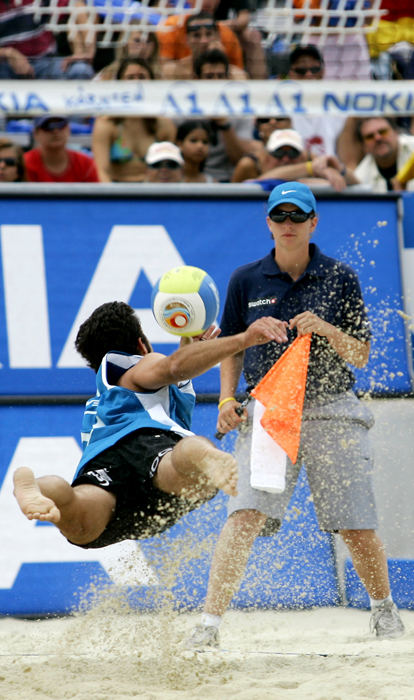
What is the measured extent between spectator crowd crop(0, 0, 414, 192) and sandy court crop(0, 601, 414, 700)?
2.84 metres

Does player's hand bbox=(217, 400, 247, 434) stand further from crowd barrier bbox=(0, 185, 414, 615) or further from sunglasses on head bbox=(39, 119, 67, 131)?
sunglasses on head bbox=(39, 119, 67, 131)

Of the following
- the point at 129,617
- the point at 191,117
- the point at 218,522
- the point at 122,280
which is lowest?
the point at 129,617

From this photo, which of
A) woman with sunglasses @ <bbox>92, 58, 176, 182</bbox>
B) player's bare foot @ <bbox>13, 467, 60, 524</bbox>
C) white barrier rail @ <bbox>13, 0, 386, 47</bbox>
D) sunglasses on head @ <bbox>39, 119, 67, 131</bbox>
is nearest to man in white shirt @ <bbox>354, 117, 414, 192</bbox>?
white barrier rail @ <bbox>13, 0, 386, 47</bbox>

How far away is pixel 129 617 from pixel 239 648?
86 cm

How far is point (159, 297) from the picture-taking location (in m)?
3.91

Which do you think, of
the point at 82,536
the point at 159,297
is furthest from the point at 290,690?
the point at 159,297

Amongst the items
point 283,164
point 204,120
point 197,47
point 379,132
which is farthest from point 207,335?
point 197,47

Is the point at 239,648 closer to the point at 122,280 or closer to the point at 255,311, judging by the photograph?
the point at 255,311

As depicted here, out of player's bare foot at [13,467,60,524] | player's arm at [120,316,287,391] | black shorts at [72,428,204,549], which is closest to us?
player's bare foot at [13,467,60,524]

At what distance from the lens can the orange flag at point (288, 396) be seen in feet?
13.9

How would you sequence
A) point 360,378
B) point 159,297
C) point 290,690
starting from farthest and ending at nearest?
1. point 360,378
2. point 159,297
3. point 290,690

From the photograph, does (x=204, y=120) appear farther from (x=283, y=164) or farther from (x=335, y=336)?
(x=335, y=336)

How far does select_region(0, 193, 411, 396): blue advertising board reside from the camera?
5.49 meters

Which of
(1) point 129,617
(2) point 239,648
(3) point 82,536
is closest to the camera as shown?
(3) point 82,536
